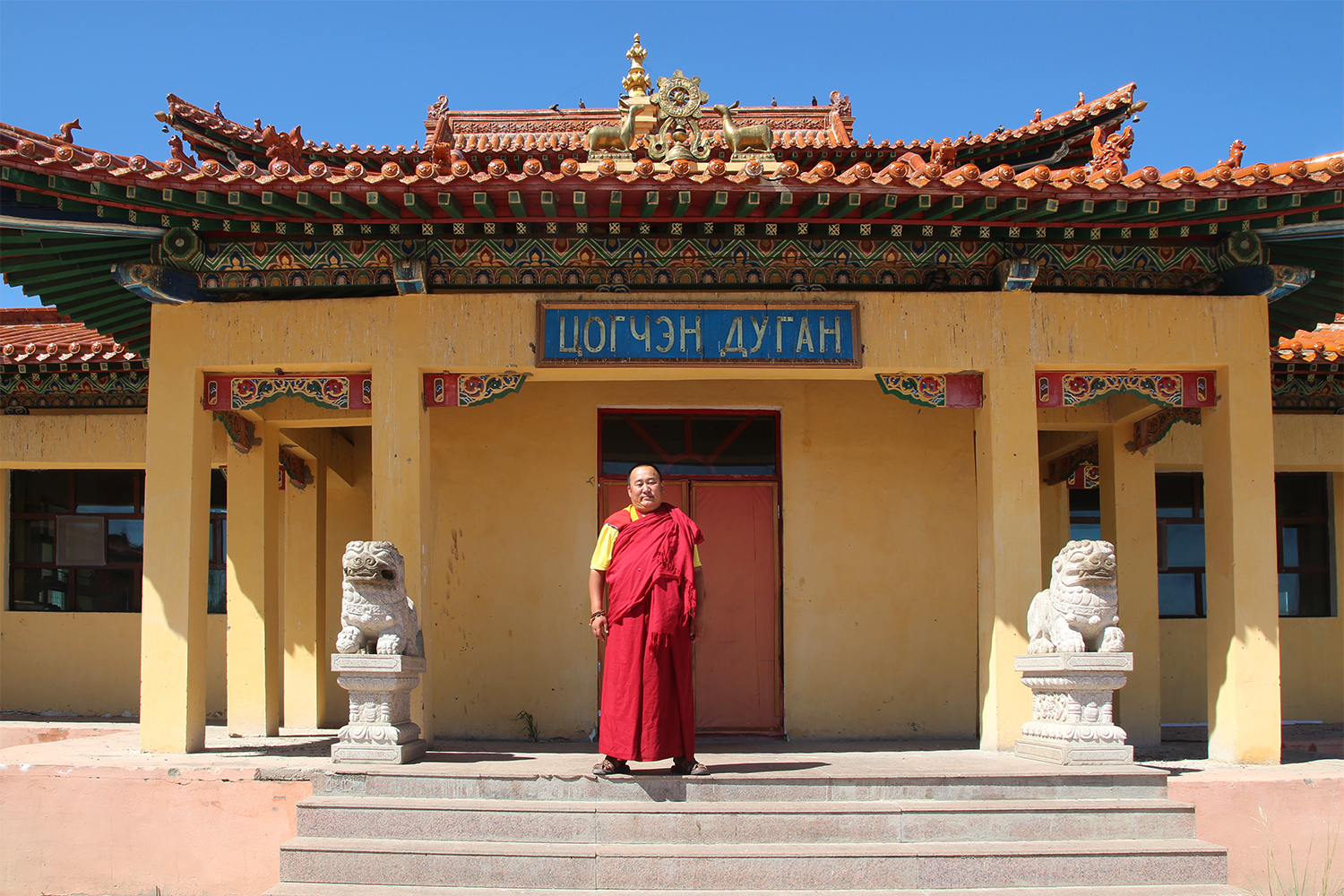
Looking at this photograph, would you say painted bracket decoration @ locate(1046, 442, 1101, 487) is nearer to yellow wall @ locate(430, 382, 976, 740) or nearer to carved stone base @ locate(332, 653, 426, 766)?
yellow wall @ locate(430, 382, 976, 740)

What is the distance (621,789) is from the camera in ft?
16.1

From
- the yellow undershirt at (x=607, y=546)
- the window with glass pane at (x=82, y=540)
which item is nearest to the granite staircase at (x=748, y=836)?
the yellow undershirt at (x=607, y=546)

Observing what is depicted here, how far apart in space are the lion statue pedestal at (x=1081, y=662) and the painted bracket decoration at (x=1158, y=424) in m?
1.90

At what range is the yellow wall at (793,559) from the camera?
24.2 ft

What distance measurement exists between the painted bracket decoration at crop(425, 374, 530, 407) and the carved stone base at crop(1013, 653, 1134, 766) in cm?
326

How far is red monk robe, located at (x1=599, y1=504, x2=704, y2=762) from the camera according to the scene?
4.90 metres

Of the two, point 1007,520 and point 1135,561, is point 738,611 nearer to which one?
point 1007,520

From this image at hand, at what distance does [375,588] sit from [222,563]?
195 inches

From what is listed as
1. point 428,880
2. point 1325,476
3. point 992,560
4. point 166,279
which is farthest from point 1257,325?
point 166,279

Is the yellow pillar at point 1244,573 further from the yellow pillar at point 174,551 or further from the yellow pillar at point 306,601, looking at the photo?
the yellow pillar at point 306,601

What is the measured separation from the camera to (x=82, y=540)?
9516 millimetres

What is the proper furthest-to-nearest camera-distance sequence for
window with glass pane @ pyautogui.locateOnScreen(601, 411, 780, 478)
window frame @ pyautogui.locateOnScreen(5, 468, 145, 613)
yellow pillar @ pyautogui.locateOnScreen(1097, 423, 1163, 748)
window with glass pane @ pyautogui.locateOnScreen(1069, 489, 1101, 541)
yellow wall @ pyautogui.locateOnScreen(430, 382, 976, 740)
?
1. window frame @ pyautogui.locateOnScreen(5, 468, 145, 613)
2. window with glass pane @ pyautogui.locateOnScreen(1069, 489, 1101, 541)
3. yellow pillar @ pyautogui.locateOnScreen(1097, 423, 1163, 748)
4. window with glass pane @ pyautogui.locateOnScreen(601, 411, 780, 478)
5. yellow wall @ pyautogui.locateOnScreen(430, 382, 976, 740)

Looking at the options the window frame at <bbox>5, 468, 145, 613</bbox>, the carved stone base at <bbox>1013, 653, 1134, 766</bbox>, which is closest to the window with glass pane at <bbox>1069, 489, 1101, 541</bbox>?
the carved stone base at <bbox>1013, 653, 1134, 766</bbox>

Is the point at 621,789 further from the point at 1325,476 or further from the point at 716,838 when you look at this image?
the point at 1325,476
